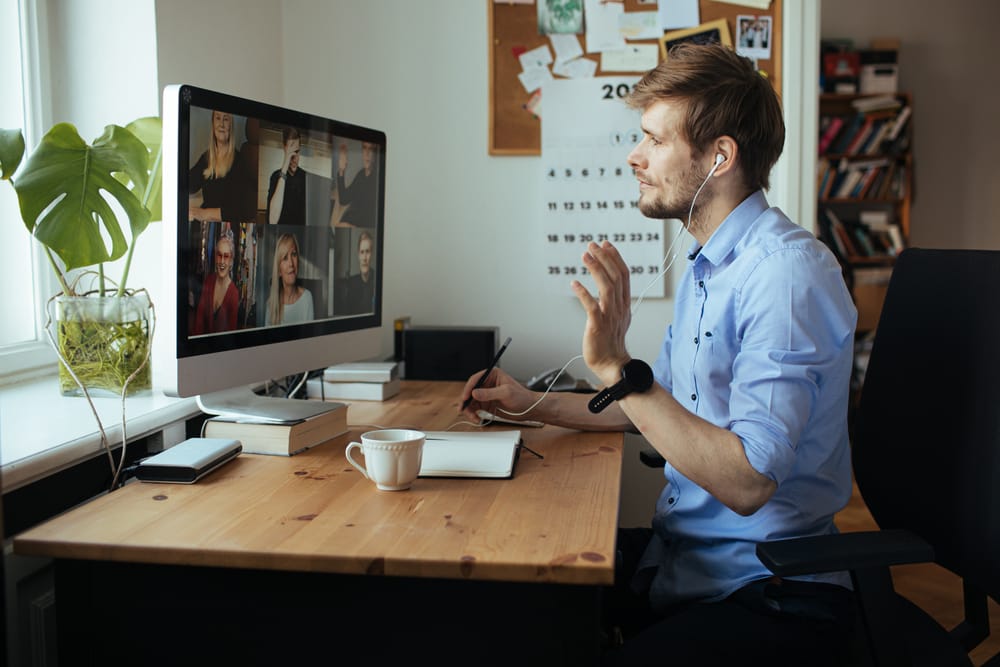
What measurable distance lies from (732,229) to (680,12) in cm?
119

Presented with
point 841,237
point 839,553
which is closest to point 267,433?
point 839,553

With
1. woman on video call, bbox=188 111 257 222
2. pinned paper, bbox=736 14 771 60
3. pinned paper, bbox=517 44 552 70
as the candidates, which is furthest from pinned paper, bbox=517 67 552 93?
woman on video call, bbox=188 111 257 222

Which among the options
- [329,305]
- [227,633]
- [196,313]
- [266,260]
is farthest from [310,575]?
[329,305]

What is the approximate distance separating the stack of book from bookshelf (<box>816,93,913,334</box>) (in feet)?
14.3

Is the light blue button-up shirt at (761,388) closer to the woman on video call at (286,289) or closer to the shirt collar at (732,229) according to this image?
the shirt collar at (732,229)

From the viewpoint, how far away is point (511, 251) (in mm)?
2598

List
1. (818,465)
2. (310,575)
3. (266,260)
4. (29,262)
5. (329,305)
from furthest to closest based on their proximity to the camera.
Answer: (29,262), (329,305), (266,260), (818,465), (310,575)

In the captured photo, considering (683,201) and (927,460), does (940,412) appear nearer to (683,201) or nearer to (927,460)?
(927,460)

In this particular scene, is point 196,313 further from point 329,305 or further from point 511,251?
point 511,251

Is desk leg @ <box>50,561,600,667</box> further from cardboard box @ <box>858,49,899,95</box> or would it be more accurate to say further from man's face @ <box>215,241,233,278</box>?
cardboard box @ <box>858,49,899,95</box>

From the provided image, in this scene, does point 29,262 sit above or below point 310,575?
above

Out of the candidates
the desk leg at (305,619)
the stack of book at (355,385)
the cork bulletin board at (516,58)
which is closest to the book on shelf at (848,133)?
the cork bulletin board at (516,58)

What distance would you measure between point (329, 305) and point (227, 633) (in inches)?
29.8

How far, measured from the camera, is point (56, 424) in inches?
58.0
